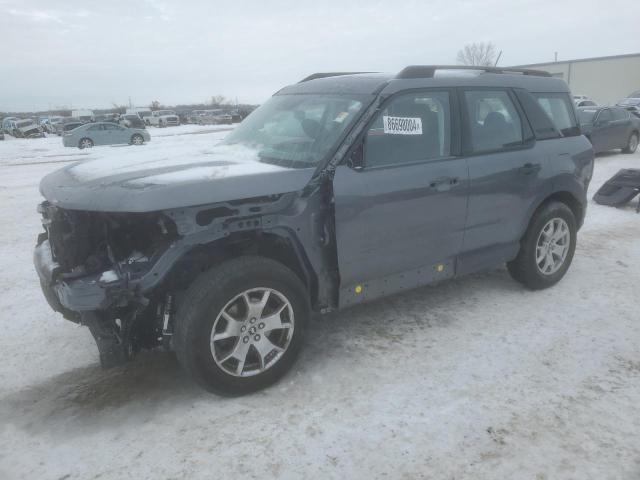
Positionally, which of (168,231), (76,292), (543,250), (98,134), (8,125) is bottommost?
(543,250)

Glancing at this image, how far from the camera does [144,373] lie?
135 inches

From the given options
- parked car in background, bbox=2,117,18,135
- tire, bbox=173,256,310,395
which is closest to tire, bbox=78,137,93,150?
parked car in background, bbox=2,117,18,135

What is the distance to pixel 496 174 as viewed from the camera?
13.1 ft

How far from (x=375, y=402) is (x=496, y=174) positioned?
2096mm

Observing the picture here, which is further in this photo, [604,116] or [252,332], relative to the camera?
[604,116]

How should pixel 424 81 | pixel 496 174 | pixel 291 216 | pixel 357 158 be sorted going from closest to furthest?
pixel 291 216 → pixel 357 158 → pixel 424 81 → pixel 496 174

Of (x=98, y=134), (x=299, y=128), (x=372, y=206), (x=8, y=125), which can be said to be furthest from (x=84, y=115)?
(x=372, y=206)

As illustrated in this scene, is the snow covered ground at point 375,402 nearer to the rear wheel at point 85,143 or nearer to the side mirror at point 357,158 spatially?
the side mirror at point 357,158

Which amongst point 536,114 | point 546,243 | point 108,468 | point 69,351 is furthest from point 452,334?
point 69,351

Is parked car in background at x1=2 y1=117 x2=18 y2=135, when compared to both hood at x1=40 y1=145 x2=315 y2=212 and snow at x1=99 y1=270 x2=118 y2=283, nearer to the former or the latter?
hood at x1=40 y1=145 x2=315 y2=212

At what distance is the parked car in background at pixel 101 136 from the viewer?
24.4 m

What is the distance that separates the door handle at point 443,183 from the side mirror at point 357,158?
594 millimetres

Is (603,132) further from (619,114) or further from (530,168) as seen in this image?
(530,168)

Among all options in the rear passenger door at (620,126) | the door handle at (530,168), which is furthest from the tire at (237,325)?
the rear passenger door at (620,126)
